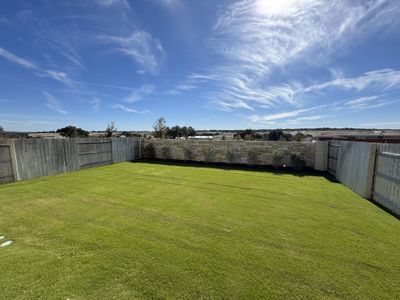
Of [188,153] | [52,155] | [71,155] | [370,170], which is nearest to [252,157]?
[188,153]

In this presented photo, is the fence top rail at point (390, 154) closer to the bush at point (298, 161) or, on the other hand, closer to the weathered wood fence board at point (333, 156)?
the weathered wood fence board at point (333, 156)

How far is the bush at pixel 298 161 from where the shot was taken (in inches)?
354

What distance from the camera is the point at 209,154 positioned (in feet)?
37.4

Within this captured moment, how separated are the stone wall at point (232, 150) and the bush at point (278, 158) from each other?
6cm

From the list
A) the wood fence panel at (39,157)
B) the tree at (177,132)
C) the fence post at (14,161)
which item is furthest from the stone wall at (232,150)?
the tree at (177,132)

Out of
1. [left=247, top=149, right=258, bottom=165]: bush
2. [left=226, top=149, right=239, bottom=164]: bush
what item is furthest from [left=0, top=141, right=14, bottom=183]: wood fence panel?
[left=247, top=149, right=258, bottom=165]: bush

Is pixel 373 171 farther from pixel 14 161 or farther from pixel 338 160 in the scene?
pixel 14 161

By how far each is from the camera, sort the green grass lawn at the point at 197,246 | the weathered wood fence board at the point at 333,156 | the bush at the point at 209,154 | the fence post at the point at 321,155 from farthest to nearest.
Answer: the bush at the point at 209,154 → the fence post at the point at 321,155 → the weathered wood fence board at the point at 333,156 → the green grass lawn at the point at 197,246

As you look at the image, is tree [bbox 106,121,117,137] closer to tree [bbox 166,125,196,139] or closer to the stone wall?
tree [bbox 166,125,196,139]

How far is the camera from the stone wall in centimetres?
941

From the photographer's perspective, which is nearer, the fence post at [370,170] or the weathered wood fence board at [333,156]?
the fence post at [370,170]

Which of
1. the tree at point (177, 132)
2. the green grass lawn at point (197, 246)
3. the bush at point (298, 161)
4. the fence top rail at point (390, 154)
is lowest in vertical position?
the green grass lawn at point (197, 246)

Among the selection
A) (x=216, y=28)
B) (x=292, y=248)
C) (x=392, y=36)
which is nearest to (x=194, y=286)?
(x=292, y=248)

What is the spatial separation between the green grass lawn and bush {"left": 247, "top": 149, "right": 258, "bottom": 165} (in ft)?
15.5
